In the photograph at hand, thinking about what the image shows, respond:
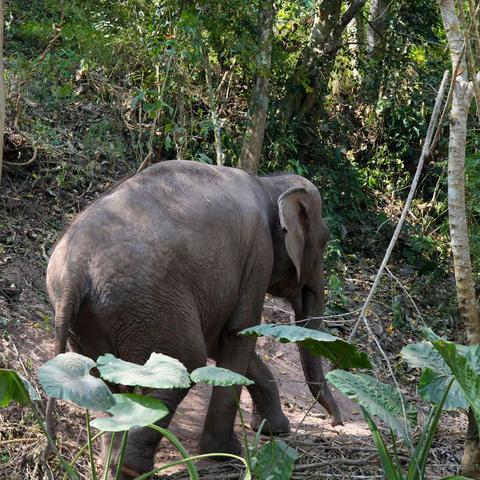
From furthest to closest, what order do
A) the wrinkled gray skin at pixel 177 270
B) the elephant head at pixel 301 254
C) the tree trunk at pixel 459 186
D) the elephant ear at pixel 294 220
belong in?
the elephant head at pixel 301 254
the elephant ear at pixel 294 220
the tree trunk at pixel 459 186
the wrinkled gray skin at pixel 177 270

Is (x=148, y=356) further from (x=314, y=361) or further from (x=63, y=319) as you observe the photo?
(x=314, y=361)

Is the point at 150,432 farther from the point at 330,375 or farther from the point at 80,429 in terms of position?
the point at 330,375

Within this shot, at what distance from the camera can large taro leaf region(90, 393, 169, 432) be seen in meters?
4.24

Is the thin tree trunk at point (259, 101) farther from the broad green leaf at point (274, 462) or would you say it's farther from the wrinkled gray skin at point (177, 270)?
the broad green leaf at point (274, 462)

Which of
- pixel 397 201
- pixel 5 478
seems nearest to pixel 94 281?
pixel 5 478

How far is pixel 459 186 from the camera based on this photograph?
21.4 ft

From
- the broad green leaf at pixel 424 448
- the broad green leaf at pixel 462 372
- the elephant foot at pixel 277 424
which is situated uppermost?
the broad green leaf at pixel 462 372

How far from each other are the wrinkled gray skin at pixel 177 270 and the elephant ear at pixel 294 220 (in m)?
0.01

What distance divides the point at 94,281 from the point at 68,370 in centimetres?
164

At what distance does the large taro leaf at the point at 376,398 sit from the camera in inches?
192

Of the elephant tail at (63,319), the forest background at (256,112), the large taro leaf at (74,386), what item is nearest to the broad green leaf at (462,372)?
the large taro leaf at (74,386)

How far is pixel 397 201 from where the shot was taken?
48.6ft

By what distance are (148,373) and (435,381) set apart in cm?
166

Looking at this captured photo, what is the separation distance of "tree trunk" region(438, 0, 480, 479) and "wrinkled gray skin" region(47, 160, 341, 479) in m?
1.25
